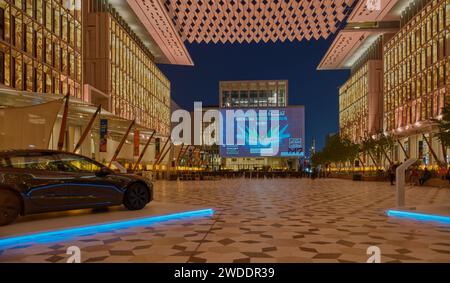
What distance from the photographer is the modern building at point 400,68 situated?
47.5 meters

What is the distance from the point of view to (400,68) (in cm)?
6116

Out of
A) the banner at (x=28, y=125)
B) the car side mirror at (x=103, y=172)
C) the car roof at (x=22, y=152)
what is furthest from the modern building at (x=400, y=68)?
the car roof at (x=22, y=152)

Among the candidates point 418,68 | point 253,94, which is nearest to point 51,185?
point 418,68

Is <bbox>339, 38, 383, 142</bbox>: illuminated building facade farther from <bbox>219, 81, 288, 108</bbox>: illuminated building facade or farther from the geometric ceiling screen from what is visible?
the geometric ceiling screen

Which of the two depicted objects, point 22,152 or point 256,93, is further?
point 256,93

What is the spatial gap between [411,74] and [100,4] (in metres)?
38.6

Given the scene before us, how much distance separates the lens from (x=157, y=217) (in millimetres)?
9758

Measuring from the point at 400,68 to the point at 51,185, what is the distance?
60.2 metres

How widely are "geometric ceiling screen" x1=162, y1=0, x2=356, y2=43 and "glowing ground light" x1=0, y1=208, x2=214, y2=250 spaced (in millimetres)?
16067

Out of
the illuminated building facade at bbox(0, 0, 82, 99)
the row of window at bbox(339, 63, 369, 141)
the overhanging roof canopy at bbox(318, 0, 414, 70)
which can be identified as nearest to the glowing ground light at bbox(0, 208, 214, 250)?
the illuminated building facade at bbox(0, 0, 82, 99)

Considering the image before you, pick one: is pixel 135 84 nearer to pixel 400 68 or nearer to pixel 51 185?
pixel 400 68

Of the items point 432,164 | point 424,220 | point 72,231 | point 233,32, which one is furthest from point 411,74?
point 72,231

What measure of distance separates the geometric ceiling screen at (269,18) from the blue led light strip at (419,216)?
49.4ft
